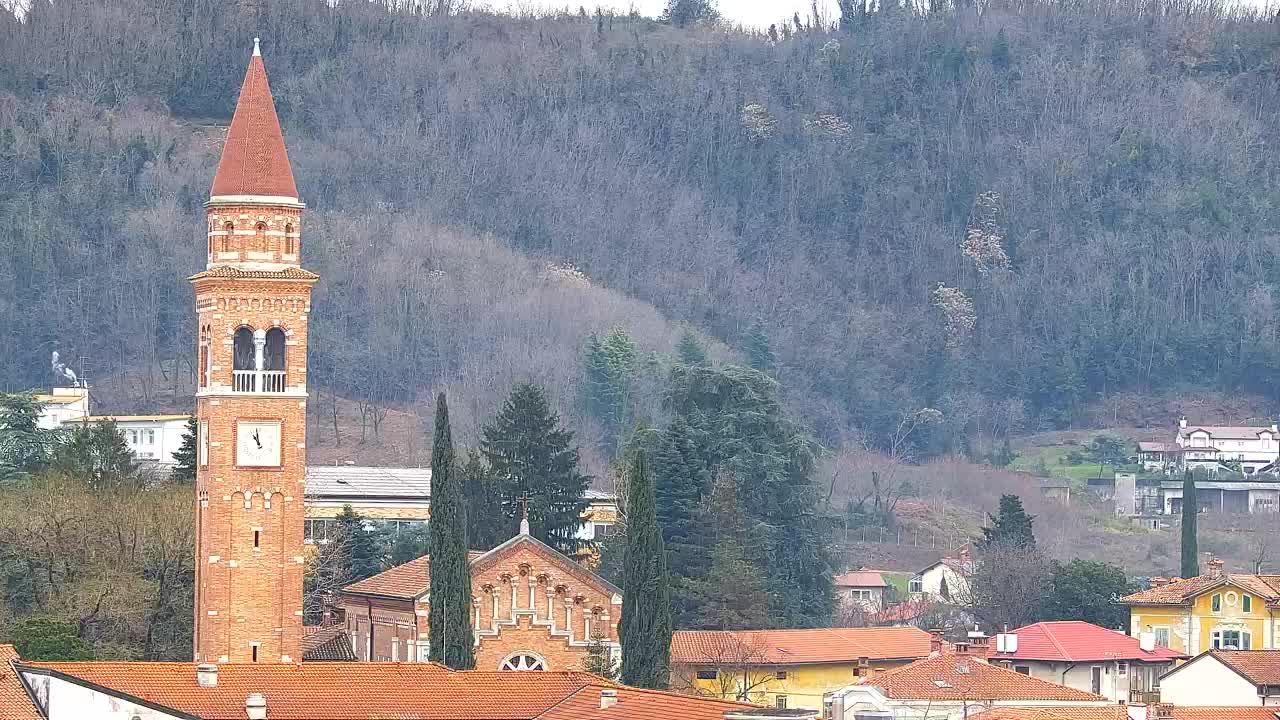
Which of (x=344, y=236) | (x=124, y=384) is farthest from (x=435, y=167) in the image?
(x=124, y=384)

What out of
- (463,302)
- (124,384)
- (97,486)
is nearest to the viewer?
(97,486)

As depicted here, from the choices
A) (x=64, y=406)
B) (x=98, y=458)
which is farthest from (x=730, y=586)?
(x=64, y=406)

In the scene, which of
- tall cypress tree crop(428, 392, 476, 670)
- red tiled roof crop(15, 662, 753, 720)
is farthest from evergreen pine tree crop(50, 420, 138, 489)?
red tiled roof crop(15, 662, 753, 720)

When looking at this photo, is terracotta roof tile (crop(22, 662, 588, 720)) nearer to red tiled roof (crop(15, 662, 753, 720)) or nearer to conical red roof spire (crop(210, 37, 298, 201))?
red tiled roof (crop(15, 662, 753, 720))

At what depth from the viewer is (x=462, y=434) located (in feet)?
456

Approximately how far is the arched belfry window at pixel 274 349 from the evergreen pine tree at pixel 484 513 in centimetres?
1866

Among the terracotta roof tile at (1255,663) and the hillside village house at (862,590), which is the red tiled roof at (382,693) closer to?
the terracotta roof tile at (1255,663)

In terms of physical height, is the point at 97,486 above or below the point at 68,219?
below

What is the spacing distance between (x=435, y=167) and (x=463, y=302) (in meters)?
24.9

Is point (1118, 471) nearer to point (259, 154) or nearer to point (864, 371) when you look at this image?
point (864, 371)

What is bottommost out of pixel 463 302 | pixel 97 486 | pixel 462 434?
pixel 97 486

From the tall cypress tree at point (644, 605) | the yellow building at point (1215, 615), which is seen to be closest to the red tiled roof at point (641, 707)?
the tall cypress tree at point (644, 605)

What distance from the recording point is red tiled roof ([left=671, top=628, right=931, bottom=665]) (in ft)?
267

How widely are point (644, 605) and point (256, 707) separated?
1863 centimetres
